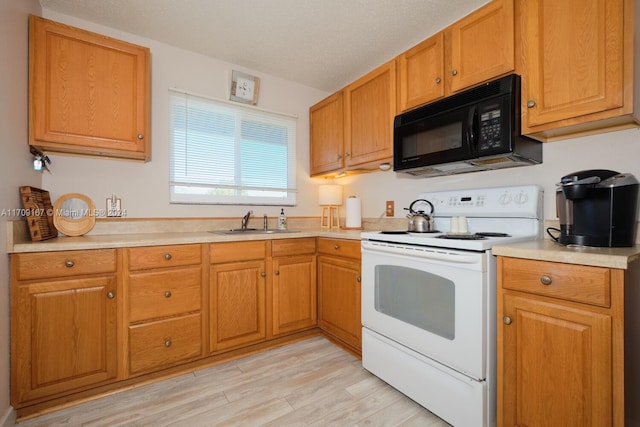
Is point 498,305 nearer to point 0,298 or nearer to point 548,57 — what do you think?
point 548,57

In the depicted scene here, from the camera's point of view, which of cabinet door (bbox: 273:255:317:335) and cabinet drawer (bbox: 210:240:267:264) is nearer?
cabinet drawer (bbox: 210:240:267:264)

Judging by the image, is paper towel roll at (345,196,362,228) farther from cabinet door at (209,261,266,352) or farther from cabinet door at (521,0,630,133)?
cabinet door at (521,0,630,133)

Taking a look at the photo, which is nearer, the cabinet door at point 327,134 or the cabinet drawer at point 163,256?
the cabinet drawer at point 163,256

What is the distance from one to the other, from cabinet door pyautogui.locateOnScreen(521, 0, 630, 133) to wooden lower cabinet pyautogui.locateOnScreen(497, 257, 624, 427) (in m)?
0.77

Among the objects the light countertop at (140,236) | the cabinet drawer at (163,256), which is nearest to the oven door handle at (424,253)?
the light countertop at (140,236)

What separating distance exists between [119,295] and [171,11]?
1846 mm

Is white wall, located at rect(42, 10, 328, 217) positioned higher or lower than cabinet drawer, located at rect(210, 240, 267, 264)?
higher

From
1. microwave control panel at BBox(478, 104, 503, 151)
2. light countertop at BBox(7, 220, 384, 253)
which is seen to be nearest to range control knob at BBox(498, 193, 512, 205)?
microwave control panel at BBox(478, 104, 503, 151)

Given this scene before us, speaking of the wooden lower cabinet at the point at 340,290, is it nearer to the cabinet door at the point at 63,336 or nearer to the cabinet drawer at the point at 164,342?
the cabinet drawer at the point at 164,342

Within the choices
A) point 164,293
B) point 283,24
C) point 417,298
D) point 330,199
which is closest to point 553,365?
point 417,298

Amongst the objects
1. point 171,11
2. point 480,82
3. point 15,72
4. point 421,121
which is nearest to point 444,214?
point 421,121

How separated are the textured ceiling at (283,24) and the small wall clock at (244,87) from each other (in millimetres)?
124

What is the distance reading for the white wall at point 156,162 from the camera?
6.68ft

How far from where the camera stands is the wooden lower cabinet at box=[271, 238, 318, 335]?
7.57ft
